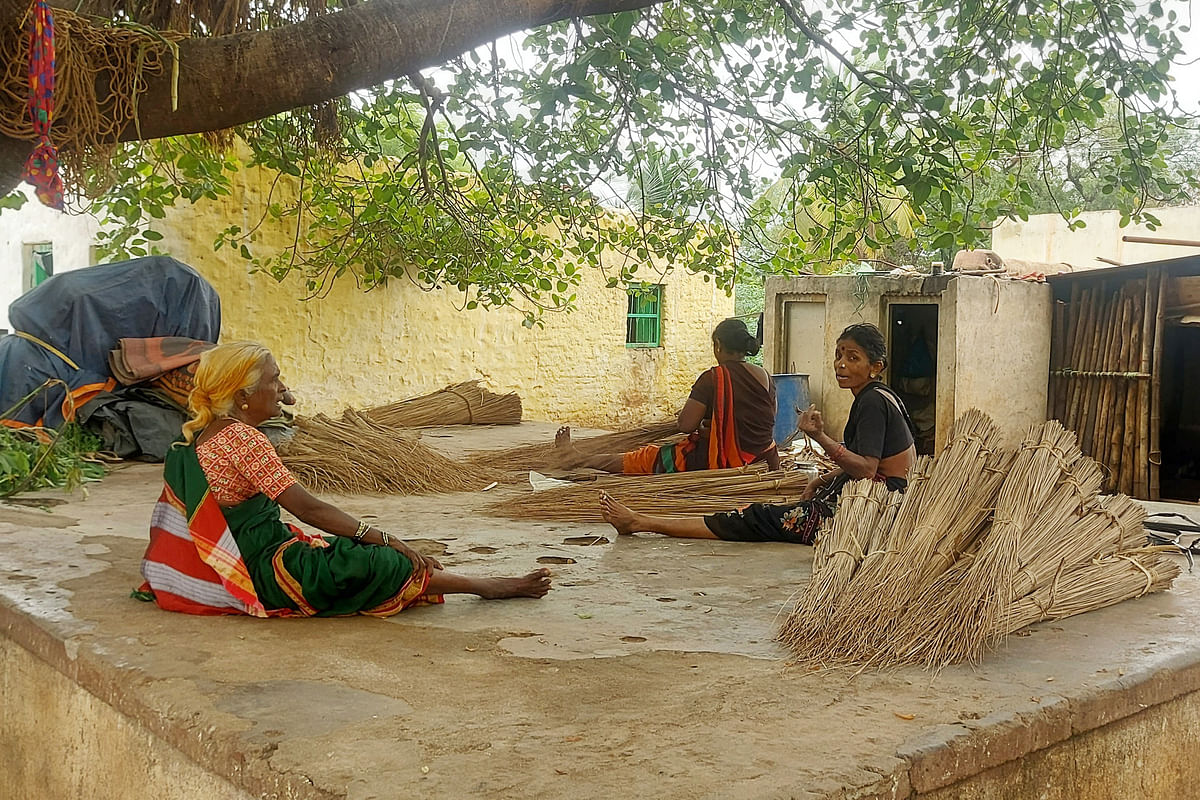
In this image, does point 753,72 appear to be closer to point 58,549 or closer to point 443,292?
point 58,549

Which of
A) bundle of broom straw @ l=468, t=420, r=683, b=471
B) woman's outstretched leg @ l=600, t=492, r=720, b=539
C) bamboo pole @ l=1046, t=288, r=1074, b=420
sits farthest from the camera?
bamboo pole @ l=1046, t=288, r=1074, b=420

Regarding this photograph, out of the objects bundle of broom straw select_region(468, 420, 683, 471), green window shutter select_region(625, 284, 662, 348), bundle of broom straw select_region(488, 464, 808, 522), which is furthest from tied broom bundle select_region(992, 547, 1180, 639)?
green window shutter select_region(625, 284, 662, 348)

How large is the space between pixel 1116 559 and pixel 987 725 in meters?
1.59

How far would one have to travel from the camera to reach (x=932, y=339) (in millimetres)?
13500

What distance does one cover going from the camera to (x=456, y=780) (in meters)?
2.13

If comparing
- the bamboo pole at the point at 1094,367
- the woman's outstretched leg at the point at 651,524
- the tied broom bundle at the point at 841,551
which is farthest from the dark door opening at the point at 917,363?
the tied broom bundle at the point at 841,551

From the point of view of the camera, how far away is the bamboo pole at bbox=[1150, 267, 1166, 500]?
11312mm

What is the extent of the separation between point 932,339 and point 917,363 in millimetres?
347

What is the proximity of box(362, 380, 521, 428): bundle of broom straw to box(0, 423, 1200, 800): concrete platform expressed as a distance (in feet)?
18.5

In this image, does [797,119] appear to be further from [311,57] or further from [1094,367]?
[1094,367]

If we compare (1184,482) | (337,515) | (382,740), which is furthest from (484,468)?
(1184,482)

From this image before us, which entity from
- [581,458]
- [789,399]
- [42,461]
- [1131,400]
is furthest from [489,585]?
[1131,400]

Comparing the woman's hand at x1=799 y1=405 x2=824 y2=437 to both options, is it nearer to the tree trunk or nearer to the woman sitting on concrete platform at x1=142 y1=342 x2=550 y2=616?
the woman sitting on concrete platform at x1=142 y1=342 x2=550 y2=616

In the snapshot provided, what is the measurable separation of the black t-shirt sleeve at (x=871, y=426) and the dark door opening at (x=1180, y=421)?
9.30 metres
